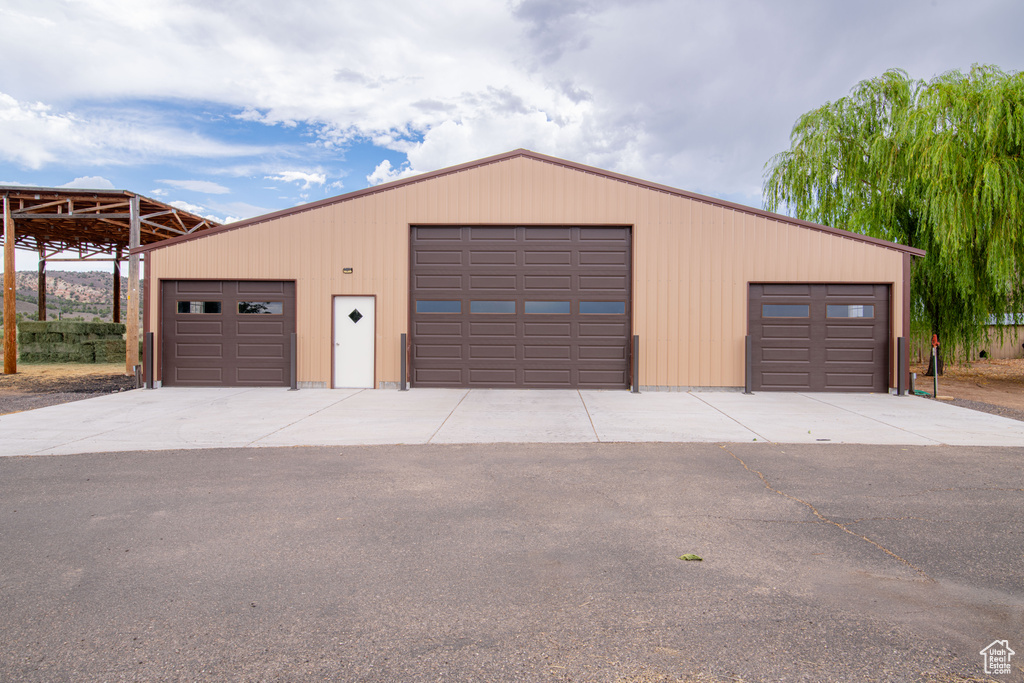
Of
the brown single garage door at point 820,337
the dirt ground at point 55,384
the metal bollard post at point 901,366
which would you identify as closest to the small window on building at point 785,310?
the brown single garage door at point 820,337

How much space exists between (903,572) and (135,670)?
4.02 m

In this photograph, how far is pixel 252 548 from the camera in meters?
3.67

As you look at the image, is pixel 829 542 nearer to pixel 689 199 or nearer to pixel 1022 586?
pixel 1022 586

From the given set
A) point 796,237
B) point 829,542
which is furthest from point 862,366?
point 829,542

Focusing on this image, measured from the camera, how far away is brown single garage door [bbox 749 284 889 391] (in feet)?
40.1

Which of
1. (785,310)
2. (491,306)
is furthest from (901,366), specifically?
(491,306)

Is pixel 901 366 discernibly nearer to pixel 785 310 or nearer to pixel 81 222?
pixel 785 310

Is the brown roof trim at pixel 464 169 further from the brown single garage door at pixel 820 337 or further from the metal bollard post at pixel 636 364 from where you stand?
the metal bollard post at pixel 636 364

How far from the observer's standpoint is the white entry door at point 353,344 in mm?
12711

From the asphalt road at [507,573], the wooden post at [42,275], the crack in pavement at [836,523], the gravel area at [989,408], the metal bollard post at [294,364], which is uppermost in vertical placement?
the wooden post at [42,275]

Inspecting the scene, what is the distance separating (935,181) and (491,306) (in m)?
10.5

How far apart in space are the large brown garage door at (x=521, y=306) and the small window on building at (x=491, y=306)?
2 centimetres

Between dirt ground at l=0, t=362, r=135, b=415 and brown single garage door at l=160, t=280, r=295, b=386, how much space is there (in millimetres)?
1502

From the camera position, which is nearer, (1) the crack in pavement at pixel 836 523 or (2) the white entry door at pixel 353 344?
(1) the crack in pavement at pixel 836 523
